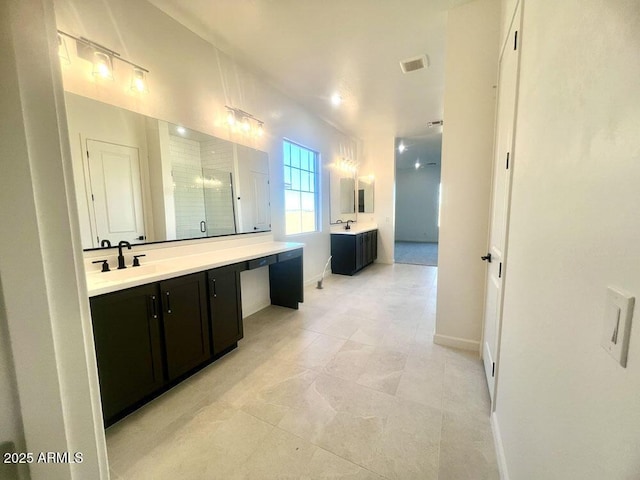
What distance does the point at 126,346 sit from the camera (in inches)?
62.3

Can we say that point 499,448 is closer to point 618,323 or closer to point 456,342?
point 456,342

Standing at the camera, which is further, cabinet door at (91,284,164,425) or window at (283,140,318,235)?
window at (283,140,318,235)

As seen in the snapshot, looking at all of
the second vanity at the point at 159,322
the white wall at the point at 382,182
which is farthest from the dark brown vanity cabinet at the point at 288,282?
the white wall at the point at 382,182

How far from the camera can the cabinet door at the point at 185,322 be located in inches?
71.6

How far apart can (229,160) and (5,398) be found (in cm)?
286

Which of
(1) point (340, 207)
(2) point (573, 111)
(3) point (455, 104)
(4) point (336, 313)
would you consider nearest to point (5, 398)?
(2) point (573, 111)

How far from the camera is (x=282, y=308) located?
3480 mm

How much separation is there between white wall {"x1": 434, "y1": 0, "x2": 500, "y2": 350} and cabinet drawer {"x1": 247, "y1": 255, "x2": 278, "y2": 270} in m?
1.71

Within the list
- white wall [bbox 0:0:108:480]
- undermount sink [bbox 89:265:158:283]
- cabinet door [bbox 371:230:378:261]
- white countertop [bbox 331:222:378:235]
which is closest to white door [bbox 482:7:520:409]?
white wall [bbox 0:0:108:480]

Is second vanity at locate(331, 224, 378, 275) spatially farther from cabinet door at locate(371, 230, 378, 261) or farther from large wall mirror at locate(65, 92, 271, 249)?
large wall mirror at locate(65, 92, 271, 249)

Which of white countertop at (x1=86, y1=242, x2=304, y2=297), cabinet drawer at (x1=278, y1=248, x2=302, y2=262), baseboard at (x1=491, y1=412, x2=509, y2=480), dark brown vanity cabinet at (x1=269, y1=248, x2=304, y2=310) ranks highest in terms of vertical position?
white countertop at (x1=86, y1=242, x2=304, y2=297)

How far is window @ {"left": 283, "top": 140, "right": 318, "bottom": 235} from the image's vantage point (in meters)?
4.02

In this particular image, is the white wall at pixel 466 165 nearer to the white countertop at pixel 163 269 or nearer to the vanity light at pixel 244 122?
the white countertop at pixel 163 269

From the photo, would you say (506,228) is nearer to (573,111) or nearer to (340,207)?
(573,111)
